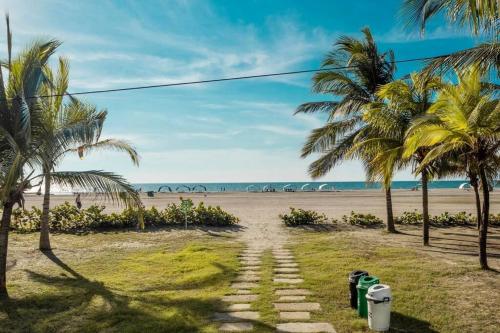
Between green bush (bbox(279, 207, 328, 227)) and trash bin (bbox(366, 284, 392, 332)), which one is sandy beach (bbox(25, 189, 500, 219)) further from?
trash bin (bbox(366, 284, 392, 332))

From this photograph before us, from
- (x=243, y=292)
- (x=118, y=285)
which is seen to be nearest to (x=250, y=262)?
(x=243, y=292)

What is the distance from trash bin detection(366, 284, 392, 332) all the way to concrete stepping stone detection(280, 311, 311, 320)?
3.44ft

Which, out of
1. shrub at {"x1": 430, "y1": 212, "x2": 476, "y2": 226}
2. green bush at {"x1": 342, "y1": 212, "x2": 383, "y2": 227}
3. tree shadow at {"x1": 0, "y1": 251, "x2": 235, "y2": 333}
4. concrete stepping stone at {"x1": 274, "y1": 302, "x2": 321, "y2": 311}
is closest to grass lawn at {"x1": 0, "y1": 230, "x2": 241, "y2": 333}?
tree shadow at {"x1": 0, "y1": 251, "x2": 235, "y2": 333}

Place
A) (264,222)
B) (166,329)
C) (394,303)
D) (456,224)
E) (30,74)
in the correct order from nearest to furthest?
1. (166,329)
2. (394,303)
3. (30,74)
4. (456,224)
5. (264,222)

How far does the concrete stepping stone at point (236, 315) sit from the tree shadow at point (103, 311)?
0.16 meters

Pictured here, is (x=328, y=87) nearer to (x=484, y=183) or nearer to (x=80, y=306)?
(x=484, y=183)

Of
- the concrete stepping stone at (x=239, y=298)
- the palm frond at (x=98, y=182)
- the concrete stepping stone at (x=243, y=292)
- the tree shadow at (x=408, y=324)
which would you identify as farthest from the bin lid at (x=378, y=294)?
the palm frond at (x=98, y=182)

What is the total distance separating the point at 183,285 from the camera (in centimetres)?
875

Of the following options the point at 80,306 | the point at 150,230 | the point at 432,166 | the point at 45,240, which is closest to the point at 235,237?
the point at 150,230

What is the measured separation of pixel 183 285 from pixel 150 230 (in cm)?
927

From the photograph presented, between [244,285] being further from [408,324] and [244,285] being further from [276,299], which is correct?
[408,324]

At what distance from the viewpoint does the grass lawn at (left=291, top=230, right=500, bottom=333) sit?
624 centimetres

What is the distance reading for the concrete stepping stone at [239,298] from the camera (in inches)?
293

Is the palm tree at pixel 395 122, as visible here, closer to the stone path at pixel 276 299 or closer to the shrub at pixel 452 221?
the stone path at pixel 276 299
